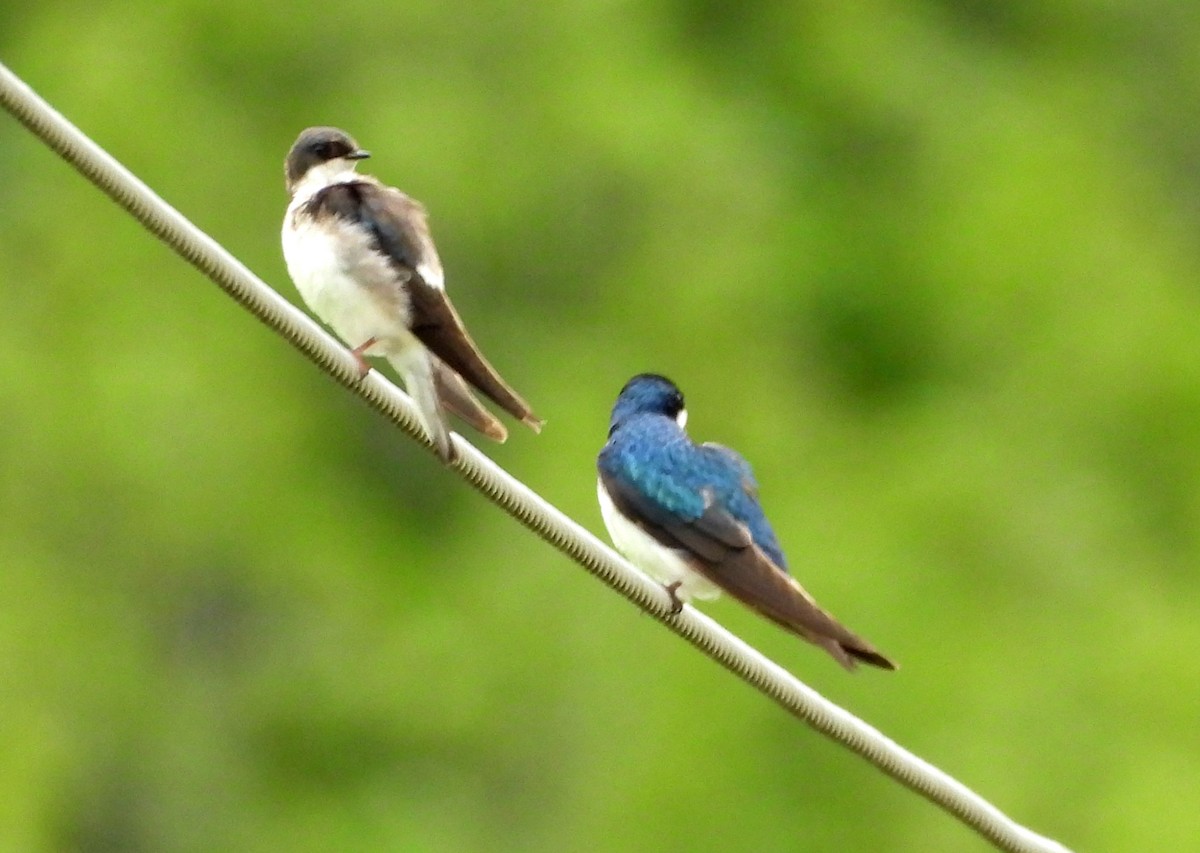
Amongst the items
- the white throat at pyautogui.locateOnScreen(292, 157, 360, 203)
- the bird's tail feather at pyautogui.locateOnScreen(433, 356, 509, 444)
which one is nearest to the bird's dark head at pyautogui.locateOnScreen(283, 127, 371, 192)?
the white throat at pyautogui.locateOnScreen(292, 157, 360, 203)

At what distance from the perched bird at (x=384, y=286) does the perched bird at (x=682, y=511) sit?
20.0 inches

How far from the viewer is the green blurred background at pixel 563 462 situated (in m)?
8.74

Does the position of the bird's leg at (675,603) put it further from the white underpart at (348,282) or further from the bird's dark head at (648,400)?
the bird's dark head at (648,400)

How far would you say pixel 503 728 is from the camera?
9609 millimetres

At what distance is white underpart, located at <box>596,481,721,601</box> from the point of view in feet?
13.6

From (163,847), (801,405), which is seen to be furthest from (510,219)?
(163,847)

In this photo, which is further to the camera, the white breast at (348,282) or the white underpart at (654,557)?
the white underpart at (654,557)

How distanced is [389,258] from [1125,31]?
1245 centimetres

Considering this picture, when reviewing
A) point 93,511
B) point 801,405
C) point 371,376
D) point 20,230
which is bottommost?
point 371,376

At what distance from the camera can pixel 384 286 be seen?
12.6ft

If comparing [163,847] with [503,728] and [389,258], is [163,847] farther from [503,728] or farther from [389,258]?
[389,258]

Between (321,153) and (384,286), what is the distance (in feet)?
1.57

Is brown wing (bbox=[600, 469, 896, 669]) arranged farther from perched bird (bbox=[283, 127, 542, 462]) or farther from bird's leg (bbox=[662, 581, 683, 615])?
perched bird (bbox=[283, 127, 542, 462])

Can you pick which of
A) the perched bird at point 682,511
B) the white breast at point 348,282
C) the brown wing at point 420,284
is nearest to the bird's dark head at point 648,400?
the perched bird at point 682,511
